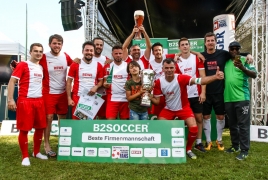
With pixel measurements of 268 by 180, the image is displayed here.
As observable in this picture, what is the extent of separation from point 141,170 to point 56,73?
2104 millimetres

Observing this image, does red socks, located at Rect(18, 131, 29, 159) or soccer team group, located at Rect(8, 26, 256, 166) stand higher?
soccer team group, located at Rect(8, 26, 256, 166)

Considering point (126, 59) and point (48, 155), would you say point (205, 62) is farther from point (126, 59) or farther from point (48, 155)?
point (48, 155)

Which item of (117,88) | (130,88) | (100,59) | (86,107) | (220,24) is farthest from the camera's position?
(220,24)

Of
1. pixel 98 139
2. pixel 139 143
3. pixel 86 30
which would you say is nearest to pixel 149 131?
pixel 139 143

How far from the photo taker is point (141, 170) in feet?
10.0

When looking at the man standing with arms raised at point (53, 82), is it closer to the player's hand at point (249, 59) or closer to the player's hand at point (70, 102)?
the player's hand at point (70, 102)

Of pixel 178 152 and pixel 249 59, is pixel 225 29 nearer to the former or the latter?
pixel 249 59

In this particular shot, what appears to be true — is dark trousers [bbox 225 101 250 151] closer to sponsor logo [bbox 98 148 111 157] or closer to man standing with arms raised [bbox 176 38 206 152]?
man standing with arms raised [bbox 176 38 206 152]

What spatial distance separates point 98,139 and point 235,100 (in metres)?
2.18

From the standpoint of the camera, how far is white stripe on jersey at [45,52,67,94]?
398cm

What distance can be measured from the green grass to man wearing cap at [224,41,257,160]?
364 mm

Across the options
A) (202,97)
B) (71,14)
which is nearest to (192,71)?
(202,97)

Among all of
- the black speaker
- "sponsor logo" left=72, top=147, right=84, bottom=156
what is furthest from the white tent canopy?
"sponsor logo" left=72, top=147, right=84, bottom=156

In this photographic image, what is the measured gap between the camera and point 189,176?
9.28 ft
